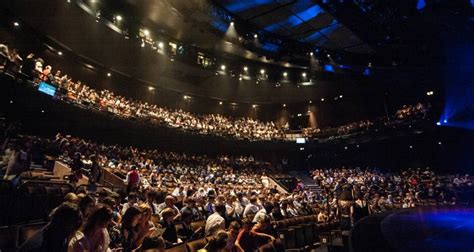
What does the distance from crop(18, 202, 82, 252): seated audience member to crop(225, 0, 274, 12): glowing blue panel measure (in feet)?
46.3

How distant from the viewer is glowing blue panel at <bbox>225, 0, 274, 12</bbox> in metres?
14.1

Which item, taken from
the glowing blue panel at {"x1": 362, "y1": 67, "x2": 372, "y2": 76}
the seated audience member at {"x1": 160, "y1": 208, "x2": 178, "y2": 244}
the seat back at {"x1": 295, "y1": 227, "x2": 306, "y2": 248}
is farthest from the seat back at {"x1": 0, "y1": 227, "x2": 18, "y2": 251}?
the glowing blue panel at {"x1": 362, "y1": 67, "x2": 372, "y2": 76}

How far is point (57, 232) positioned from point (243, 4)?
14.5m

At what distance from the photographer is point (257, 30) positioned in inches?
656

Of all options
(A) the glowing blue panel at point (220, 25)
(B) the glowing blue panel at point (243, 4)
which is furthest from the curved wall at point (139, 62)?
(B) the glowing blue panel at point (243, 4)

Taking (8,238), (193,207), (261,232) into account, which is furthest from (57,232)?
(193,207)

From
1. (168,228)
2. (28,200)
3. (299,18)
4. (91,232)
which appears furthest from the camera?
(299,18)

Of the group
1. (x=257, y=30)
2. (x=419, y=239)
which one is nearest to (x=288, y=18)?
(x=257, y=30)

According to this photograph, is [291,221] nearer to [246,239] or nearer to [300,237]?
[300,237]

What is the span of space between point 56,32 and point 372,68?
18.7m

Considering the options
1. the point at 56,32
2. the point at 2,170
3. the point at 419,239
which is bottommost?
the point at 419,239

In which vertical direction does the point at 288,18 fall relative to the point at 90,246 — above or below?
above

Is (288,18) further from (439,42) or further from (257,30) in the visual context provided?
(439,42)

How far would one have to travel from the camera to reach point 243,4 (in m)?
14.4
